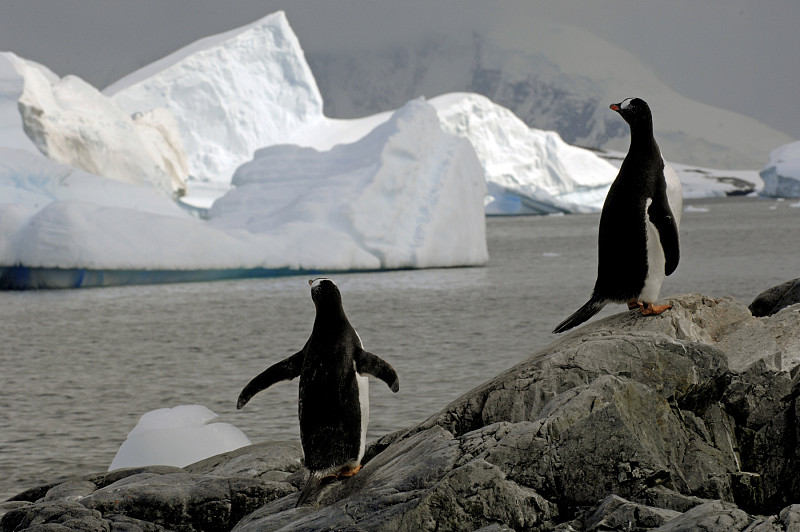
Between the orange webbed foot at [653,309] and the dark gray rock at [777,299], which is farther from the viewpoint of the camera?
the dark gray rock at [777,299]

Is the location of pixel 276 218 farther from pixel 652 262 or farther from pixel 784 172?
pixel 784 172

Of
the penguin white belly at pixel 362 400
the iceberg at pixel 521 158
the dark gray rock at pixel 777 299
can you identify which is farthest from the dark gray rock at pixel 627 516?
the iceberg at pixel 521 158

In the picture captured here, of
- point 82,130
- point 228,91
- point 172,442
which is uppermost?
point 228,91

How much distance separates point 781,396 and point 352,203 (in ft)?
44.2

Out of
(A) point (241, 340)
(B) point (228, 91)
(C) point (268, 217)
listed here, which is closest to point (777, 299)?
(A) point (241, 340)

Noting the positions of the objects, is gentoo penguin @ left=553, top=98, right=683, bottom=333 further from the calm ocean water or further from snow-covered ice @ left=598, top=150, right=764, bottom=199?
snow-covered ice @ left=598, top=150, right=764, bottom=199

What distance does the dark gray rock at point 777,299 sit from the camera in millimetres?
5363

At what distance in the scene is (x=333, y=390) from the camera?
354 centimetres

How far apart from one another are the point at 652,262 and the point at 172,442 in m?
3.12

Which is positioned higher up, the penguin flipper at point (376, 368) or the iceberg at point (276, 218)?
the iceberg at point (276, 218)

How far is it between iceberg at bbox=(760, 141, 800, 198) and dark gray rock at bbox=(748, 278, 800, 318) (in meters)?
47.2

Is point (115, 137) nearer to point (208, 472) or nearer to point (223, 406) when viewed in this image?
point (223, 406)

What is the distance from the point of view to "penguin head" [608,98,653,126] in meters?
→ 3.95

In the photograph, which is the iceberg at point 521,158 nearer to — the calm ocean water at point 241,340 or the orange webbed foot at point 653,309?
the calm ocean water at point 241,340
